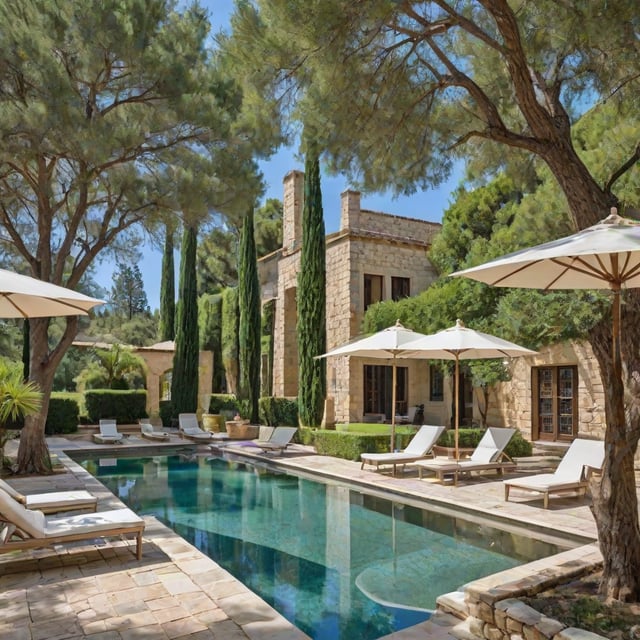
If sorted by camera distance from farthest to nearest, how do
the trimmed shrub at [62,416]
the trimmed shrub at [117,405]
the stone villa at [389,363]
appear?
the trimmed shrub at [117,405], the trimmed shrub at [62,416], the stone villa at [389,363]

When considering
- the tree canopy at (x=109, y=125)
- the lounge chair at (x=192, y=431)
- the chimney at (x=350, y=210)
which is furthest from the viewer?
the chimney at (x=350, y=210)

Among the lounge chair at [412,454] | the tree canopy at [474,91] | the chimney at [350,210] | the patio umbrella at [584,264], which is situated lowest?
the lounge chair at [412,454]

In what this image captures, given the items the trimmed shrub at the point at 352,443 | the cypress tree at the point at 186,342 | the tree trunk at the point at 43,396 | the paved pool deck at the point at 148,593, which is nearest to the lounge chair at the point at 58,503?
the paved pool deck at the point at 148,593

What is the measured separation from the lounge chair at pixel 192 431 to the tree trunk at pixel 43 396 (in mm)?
6781

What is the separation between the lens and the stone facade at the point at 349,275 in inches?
723

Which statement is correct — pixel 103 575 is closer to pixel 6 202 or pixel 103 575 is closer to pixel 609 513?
pixel 609 513

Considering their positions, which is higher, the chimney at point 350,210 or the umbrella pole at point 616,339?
the chimney at point 350,210

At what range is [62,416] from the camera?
747 inches

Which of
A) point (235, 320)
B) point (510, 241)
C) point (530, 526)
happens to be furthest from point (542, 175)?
point (235, 320)

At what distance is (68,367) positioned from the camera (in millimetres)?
26109

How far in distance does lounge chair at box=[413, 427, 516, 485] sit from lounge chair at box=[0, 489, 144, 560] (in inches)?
226

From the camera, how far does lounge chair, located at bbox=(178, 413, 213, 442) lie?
1725 cm

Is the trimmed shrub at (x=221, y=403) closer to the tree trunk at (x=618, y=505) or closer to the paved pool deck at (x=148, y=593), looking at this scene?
the paved pool deck at (x=148, y=593)

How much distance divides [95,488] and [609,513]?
7699 millimetres
